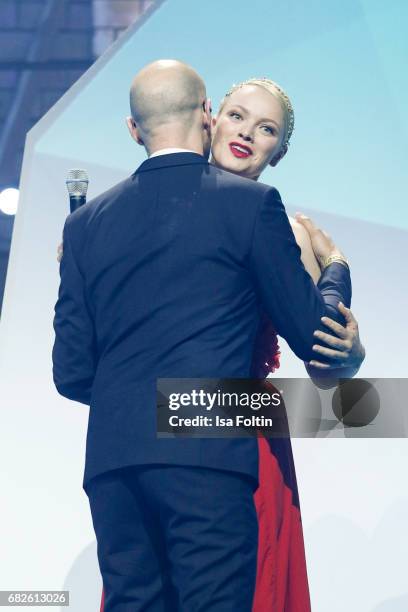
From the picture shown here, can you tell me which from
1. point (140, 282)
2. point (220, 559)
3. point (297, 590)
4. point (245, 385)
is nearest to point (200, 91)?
point (140, 282)

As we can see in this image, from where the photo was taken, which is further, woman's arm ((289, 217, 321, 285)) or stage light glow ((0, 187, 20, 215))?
stage light glow ((0, 187, 20, 215))

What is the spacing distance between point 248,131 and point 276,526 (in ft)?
2.59

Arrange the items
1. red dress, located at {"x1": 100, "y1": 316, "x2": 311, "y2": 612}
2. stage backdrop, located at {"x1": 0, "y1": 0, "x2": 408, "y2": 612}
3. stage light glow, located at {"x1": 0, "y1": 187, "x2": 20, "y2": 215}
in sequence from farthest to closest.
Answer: stage light glow, located at {"x1": 0, "y1": 187, "x2": 20, "y2": 215}
stage backdrop, located at {"x1": 0, "y1": 0, "x2": 408, "y2": 612}
red dress, located at {"x1": 100, "y1": 316, "x2": 311, "y2": 612}

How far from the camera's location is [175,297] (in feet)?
5.72

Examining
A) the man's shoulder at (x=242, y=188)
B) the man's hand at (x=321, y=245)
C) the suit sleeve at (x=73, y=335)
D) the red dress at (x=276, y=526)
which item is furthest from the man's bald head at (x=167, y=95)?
the man's hand at (x=321, y=245)

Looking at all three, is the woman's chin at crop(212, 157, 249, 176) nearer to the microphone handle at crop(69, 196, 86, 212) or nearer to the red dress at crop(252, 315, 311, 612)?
the microphone handle at crop(69, 196, 86, 212)

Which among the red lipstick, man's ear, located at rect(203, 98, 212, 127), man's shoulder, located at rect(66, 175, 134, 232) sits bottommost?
man's shoulder, located at rect(66, 175, 134, 232)

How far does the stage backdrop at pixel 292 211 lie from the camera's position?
2.57 meters

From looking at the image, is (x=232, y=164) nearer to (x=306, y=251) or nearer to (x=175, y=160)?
(x=306, y=251)

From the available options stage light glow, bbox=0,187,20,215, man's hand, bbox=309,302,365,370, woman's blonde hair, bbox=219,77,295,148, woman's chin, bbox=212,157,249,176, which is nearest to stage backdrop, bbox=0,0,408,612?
stage light glow, bbox=0,187,20,215

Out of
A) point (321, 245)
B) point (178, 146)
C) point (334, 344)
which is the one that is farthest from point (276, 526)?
point (178, 146)

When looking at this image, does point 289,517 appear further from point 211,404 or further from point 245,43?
point 245,43

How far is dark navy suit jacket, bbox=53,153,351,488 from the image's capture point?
1.72 metres

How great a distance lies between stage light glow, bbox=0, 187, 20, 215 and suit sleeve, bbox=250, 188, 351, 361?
1346 millimetres
